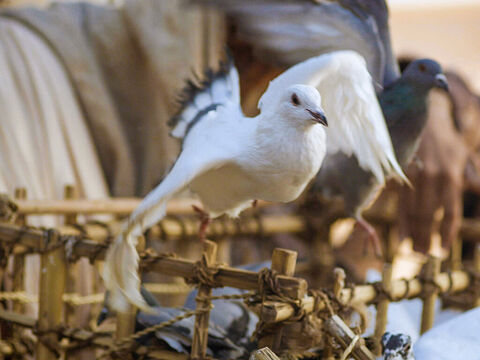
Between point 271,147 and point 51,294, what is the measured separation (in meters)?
0.36

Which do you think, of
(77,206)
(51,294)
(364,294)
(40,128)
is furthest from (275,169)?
(40,128)

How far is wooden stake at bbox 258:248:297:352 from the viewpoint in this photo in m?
0.52

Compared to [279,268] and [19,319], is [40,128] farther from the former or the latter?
[279,268]

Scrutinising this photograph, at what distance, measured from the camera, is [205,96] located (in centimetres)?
66

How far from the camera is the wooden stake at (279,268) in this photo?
521 millimetres

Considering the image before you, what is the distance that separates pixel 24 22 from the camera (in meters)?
1.38

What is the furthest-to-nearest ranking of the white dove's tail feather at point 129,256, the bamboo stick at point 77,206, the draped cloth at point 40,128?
the draped cloth at point 40,128, the bamboo stick at point 77,206, the white dove's tail feather at point 129,256

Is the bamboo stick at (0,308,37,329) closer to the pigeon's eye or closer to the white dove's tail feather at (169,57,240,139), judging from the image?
the white dove's tail feather at (169,57,240,139)

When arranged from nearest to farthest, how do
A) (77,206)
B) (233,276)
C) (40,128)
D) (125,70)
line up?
(233,276) < (77,206) < (40,128) < (125,70)

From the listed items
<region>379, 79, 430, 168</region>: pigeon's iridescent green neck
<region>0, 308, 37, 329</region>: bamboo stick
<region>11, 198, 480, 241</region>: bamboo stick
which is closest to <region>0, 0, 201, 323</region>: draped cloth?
<region>11, 198, 480, 241</region>: bamboo stick

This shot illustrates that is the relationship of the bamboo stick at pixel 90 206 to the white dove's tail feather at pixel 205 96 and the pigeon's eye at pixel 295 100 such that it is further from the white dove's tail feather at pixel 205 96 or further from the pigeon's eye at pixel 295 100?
the pigeon's eye at pixel 295 100

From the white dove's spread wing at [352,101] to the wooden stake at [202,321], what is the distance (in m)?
0.16

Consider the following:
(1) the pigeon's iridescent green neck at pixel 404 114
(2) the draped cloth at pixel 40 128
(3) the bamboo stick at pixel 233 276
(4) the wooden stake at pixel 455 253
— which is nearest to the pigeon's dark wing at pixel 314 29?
(1) the pigeon's iridescent green neck at pixel 404 114

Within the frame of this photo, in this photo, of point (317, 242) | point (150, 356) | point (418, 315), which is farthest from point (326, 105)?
point (317, 242)
